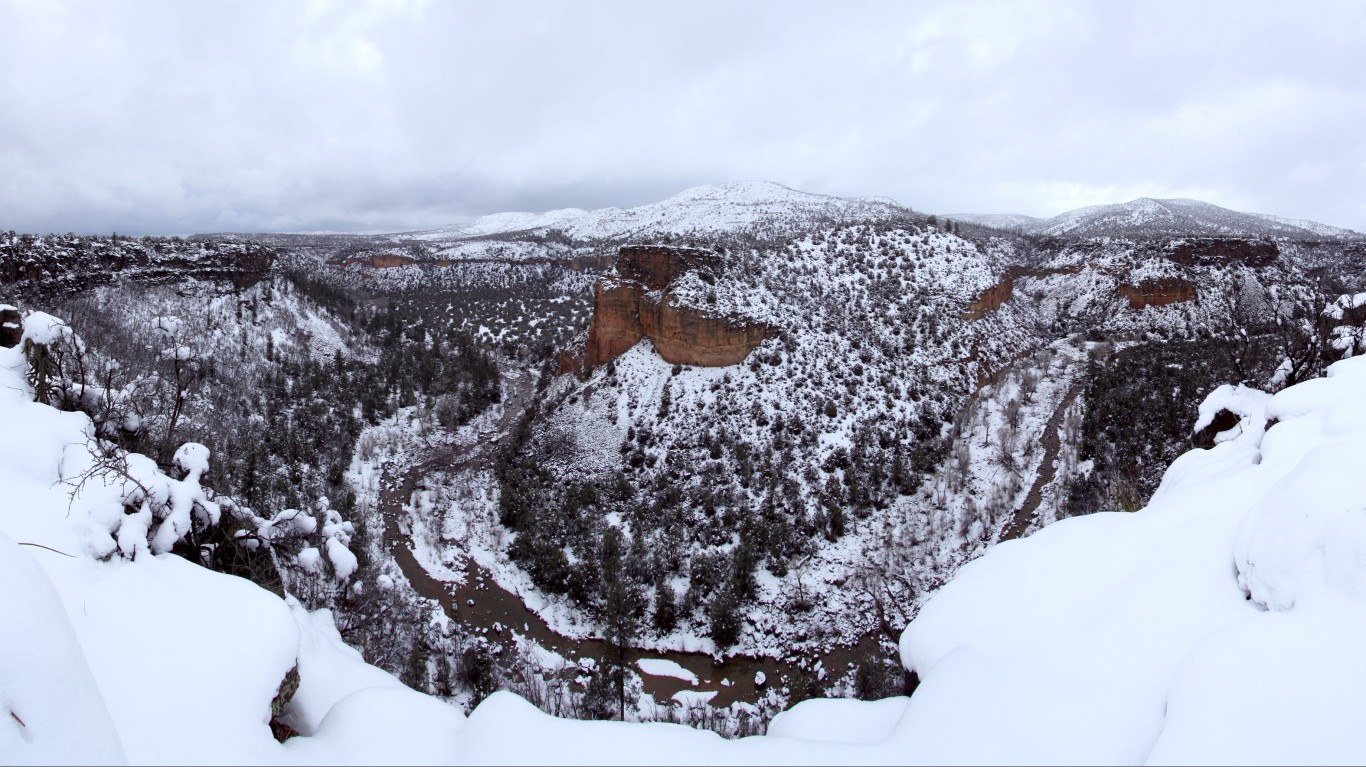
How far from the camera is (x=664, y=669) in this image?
1652 cm

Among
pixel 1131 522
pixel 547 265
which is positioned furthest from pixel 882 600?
pixel 547 265

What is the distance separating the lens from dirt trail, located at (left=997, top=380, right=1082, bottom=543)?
20375 millimetres

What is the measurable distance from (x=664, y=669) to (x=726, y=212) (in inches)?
5338

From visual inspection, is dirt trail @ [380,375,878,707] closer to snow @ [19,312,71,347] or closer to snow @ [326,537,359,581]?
snow @ [326,537,359,581]

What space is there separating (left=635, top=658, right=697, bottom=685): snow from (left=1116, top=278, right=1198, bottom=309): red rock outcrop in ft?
157

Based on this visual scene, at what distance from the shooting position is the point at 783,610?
18.0 meters

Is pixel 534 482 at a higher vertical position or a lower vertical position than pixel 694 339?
lower

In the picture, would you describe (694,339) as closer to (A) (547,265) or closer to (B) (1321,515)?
(B) (1321,515)

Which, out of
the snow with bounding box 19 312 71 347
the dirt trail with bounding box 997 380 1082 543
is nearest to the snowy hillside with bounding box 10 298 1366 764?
the snow with bounding box 19 312 71 347

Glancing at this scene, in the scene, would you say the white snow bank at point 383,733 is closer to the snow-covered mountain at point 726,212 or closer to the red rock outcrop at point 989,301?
the red rock outcrop at point 989,301

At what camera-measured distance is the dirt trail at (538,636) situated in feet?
52.9

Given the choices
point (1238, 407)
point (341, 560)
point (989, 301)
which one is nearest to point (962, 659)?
point (1238, 407)

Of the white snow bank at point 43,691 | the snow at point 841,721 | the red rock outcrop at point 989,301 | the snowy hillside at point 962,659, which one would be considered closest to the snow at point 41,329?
the snowy hillside at point 962,659

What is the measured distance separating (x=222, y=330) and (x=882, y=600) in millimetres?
45399
